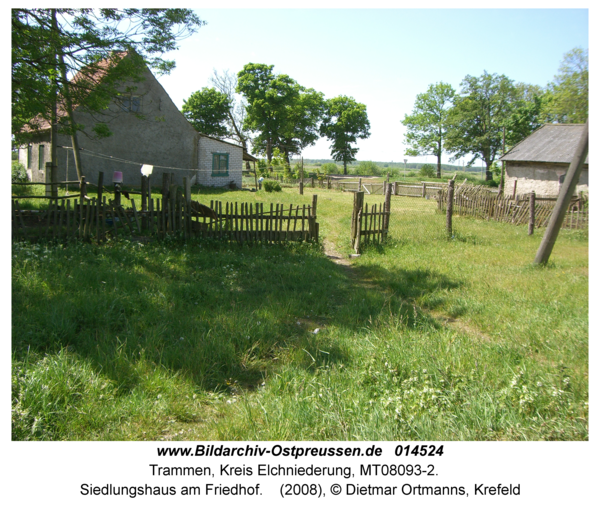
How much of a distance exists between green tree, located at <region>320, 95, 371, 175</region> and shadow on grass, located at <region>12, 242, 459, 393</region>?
450 centimetres

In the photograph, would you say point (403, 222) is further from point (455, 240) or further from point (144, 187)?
point (144, 187)

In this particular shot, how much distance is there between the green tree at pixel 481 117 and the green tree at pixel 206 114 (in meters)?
16.5

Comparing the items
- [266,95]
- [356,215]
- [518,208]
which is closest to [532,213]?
Result: [518,208]

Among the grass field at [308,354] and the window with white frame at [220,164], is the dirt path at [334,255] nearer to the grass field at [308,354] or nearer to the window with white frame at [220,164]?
the grass field at [308,354]

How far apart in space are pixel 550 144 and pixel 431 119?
2.53m

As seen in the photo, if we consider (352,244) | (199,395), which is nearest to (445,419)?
(199,395)

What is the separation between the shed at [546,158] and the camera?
3.58 m

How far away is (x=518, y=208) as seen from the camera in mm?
5660

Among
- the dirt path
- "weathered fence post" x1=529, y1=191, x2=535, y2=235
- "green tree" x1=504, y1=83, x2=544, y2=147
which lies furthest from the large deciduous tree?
"weathered fence post" x1=529, y1=191, x2=535, y2=235

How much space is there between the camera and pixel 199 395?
11.7ft

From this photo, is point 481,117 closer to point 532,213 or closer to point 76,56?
point 532,213

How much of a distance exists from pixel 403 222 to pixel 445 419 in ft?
30.9
